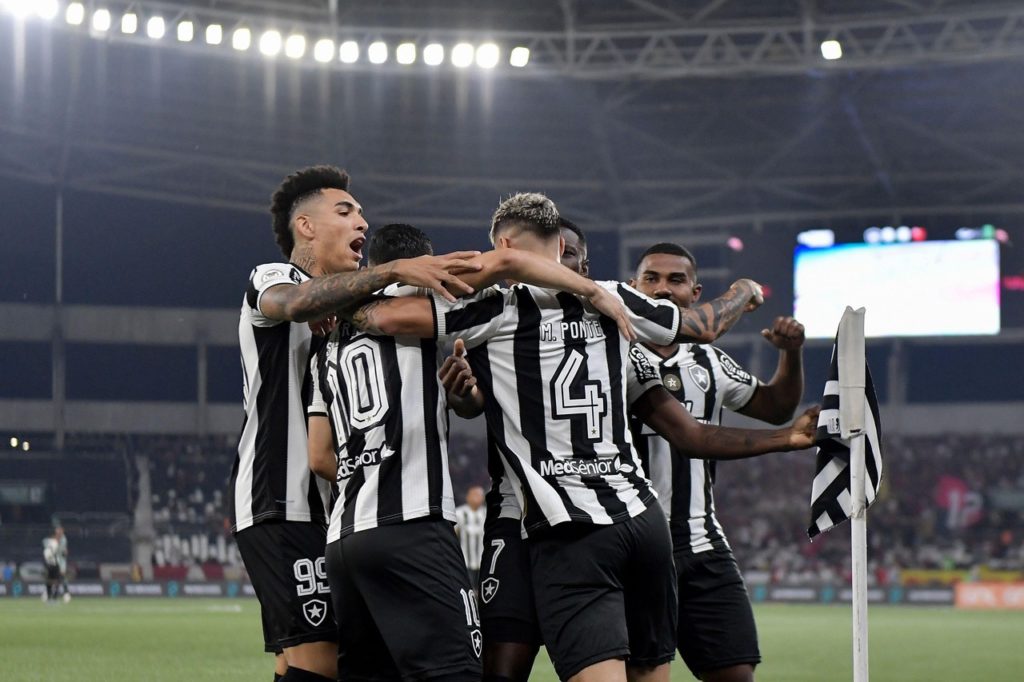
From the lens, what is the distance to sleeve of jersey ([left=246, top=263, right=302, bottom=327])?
185 inches

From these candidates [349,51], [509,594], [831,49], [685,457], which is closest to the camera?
[509,594]

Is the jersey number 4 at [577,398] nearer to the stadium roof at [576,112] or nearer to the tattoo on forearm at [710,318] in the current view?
the tattoo on forearm at [710,318]

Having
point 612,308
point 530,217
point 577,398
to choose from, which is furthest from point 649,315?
point 530,217

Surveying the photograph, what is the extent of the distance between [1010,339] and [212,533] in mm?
20598

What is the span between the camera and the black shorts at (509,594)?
15.7 feet

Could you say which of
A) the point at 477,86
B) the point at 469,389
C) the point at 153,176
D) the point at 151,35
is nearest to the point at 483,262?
the point at 469,389

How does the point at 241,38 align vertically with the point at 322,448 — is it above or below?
above

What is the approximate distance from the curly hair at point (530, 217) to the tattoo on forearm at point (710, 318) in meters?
0.57

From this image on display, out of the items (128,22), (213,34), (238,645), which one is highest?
(128,22)

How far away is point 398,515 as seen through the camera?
4.30 m

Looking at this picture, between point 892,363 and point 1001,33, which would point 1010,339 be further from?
point 1001,33

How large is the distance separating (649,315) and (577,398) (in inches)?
17.2

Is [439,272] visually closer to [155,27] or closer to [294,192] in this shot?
[294,192]

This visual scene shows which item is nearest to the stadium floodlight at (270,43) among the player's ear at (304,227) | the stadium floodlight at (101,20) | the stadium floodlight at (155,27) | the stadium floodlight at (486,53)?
the stadium floodlight at (155,27)
